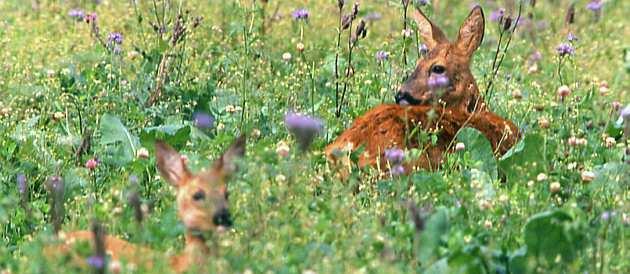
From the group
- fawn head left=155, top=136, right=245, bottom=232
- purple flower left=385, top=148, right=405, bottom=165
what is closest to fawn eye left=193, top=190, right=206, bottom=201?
fawn head left=155, top=136, right=245, bottom=232

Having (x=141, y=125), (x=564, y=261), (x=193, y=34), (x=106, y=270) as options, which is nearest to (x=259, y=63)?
(x=193, y=34)

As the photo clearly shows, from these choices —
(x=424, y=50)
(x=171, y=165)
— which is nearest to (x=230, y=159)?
(x=171, y=165)

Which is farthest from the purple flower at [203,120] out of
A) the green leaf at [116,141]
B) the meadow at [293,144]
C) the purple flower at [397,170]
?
the purple flower at [397,170]

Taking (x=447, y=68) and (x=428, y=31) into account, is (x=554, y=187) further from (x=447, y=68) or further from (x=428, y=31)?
(x=428, y=31)

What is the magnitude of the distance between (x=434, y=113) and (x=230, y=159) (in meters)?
1.21

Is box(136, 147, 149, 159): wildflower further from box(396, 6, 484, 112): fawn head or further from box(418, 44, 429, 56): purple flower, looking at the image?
box(418, 44, 429, 56): purple flower

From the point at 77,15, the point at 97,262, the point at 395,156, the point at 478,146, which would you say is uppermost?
the point at 97,262

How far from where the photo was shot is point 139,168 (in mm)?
6770

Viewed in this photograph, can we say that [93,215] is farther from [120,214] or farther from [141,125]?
[141,125]

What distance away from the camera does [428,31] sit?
8516mm

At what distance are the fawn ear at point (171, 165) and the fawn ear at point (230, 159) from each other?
13 cm

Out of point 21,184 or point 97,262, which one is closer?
point 97,262

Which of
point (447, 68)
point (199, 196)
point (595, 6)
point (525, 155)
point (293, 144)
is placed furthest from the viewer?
point (595, 6)

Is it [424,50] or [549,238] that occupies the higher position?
[549,238]
